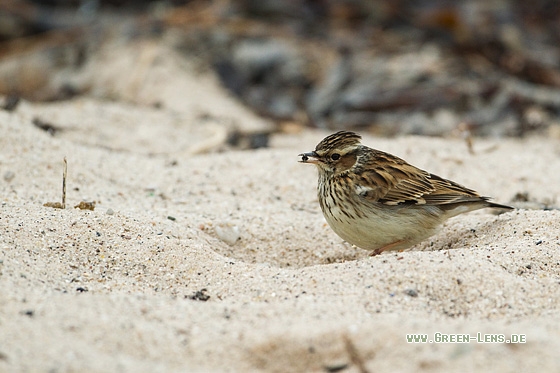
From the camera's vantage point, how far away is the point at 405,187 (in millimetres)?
6332

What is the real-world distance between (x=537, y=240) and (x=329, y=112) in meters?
6.16

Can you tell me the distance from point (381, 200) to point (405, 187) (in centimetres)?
27

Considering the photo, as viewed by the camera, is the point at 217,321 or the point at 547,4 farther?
the point at 547,4

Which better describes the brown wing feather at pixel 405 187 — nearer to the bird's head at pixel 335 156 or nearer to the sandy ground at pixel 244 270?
the bird's head at pixel 335 156

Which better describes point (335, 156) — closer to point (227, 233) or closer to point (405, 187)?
point (405, 187)

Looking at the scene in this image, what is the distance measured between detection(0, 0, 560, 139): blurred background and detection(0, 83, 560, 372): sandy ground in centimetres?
236

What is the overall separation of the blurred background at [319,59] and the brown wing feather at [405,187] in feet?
13.0

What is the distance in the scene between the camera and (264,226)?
22.0 ft

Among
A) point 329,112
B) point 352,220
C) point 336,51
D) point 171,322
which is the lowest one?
point 171,322

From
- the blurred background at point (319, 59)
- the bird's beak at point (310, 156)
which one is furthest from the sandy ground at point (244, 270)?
the blurred background at point (319, 59)

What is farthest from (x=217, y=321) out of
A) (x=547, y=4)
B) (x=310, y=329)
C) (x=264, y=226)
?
(x=547, y=4)

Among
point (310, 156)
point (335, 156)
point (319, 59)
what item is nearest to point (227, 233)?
point (310, 156)

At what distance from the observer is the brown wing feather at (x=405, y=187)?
621 cm

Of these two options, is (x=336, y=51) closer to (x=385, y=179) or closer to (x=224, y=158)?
(x=224, y=158)
